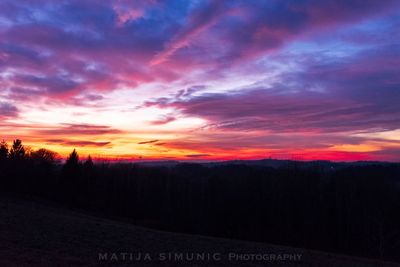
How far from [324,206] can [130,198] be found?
36098 mm

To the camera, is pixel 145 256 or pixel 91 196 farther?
pixel 91 196

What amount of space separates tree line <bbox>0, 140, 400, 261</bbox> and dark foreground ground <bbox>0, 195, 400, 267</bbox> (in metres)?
32.3

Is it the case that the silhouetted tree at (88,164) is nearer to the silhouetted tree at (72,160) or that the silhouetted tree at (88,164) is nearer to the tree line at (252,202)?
the tree line at (252,202)

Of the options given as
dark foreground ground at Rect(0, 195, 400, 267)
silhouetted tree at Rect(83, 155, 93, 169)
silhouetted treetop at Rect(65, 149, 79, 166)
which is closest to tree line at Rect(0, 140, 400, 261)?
silhouetted treetop at Rect(65, 149, 79, 166)

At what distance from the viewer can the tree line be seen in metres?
63.2

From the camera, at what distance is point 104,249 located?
20.2 m

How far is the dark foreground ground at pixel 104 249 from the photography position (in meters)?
16.6

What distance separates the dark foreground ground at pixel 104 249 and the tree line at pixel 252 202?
32304mm

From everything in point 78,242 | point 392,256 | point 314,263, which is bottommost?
point 392,256

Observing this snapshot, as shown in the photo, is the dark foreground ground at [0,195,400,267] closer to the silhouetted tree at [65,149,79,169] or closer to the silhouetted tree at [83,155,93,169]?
the silhouetted tree at [65,149,79,169]

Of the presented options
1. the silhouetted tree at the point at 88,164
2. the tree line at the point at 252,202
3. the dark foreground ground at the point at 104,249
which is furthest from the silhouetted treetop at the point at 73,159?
the dark foreground ground at the point at 104,249

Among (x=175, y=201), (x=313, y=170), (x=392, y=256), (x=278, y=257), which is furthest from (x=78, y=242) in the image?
(x=313, y=170)

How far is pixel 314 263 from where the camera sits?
73.3ft

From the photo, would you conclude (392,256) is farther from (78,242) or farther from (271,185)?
(78,242)
